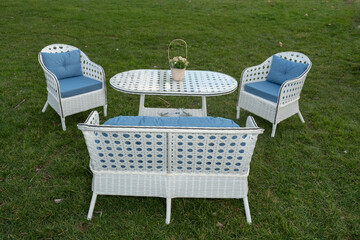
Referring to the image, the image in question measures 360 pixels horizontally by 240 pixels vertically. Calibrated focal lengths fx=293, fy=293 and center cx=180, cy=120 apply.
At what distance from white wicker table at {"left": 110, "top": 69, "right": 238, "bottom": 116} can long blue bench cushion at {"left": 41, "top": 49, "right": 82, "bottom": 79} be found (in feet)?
2.59

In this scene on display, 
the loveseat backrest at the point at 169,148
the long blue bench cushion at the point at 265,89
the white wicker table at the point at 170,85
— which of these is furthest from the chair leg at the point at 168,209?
the long blue bench cushion at the point at 265,89

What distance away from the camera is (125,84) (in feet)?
12.8

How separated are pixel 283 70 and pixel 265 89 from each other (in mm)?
479

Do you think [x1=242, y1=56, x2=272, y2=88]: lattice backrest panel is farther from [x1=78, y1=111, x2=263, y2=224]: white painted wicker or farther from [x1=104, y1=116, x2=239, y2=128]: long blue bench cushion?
[x1=78, y1=111, x2=263, y2=224]: white painted wicker

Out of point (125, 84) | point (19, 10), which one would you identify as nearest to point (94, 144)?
point (125, 84)

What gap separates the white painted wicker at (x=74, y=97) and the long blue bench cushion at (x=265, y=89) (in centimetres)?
222

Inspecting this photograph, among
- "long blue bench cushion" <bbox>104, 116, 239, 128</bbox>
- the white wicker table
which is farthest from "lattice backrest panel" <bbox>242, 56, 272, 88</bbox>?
"long blue bench cushion" <bbox>104, 116, 239, 128</bbox>

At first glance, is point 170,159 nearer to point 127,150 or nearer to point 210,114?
point 127,150

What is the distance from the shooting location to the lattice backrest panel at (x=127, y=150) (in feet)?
7.72

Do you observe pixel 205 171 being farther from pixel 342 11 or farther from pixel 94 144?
pixel 342 11

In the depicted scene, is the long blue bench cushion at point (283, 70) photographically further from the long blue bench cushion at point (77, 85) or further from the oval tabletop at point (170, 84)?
the long blue bench cushion at point (77, 85)

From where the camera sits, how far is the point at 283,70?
447cm

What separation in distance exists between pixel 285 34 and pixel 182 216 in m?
8.23

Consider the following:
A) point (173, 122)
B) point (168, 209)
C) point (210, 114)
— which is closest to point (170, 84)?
point (210, 114)
